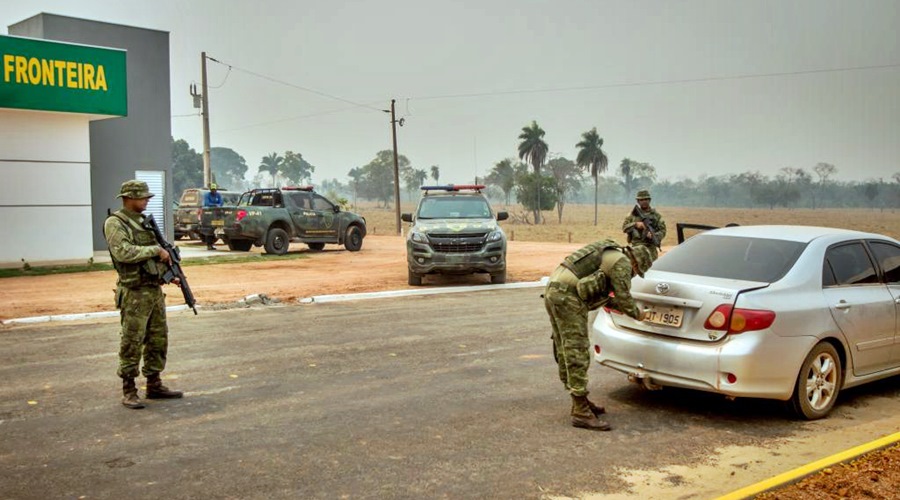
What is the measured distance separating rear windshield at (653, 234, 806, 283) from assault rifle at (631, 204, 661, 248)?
4.66 meters

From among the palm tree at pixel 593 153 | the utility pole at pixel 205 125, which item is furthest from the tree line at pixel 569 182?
the utility pole at pixel 205 125

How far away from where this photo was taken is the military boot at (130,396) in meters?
6.36

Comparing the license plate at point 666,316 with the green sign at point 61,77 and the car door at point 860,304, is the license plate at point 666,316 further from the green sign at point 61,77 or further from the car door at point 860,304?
the green sign at point 61,77

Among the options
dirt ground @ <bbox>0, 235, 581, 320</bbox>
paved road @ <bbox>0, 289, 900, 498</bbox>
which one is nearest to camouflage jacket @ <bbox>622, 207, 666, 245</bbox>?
paved road @ <bbox>0, 289, 900, 498</bbox>

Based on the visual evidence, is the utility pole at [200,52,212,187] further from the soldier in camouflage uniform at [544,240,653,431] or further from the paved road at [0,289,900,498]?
the soldier in camouflage uniform at [544,240,653,431]

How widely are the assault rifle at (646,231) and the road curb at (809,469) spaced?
6.50 metres

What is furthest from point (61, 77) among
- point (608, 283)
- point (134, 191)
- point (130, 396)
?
point (608, 283)

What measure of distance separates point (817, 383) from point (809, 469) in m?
1.60

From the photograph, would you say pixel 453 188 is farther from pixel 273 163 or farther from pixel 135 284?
pixel 273 163

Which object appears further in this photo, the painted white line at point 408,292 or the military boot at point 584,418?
the painted white line at point 408,292

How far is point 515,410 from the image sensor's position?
6266 millimetres

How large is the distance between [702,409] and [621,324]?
3.15 feet

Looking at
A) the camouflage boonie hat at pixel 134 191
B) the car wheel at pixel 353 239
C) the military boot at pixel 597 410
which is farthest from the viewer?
the car wheel at pixel 353 239

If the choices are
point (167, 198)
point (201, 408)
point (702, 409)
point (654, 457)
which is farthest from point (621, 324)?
point (167, 198)
